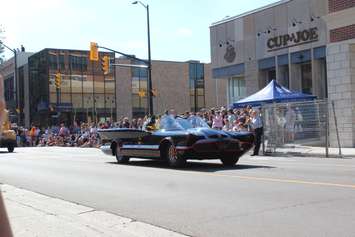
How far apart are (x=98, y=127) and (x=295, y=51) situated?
518 inches

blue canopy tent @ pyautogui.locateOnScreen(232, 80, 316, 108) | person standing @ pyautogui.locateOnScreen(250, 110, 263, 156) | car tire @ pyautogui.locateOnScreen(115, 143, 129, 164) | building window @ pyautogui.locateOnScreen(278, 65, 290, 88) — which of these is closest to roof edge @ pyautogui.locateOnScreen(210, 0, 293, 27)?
building window @ pyautogui.locateOnScreen(278, 65, 290, 88)

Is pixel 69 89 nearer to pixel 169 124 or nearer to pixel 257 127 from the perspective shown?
pixel 257 127

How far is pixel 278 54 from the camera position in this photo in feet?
102

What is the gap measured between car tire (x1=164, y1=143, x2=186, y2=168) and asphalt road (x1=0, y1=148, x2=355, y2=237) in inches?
11.6

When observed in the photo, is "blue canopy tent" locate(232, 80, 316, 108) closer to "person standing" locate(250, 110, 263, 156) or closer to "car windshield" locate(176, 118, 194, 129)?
"person standing" locate(250, 110, 263, 156)

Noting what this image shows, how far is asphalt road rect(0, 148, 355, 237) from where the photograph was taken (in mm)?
7121

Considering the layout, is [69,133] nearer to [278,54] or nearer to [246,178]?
[278,54]

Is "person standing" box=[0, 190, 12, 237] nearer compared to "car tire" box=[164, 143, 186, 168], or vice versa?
"person standing" box=[0, 190, 12, 237]

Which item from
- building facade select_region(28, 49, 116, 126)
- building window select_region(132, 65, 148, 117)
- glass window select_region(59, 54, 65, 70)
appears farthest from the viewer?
building window select_region(132, 65, 148, 117)

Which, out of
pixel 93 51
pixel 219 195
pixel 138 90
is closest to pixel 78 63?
pixel 138 90

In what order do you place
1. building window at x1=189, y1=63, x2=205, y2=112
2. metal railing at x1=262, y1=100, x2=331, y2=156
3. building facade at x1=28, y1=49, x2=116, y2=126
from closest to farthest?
metal railing at x1=262, y1=100, x2=331, y2=156 < building facade at x1=28, y1=49, x2=116, y2=126 < building window at x1=189, y1=63, x2=205, y2=112

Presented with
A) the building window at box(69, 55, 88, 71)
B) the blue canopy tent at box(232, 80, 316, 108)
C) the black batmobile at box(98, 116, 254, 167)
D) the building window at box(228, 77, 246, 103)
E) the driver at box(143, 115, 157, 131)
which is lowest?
the black batmobile at box(98, 116, 254, 167)

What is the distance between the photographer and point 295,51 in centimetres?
2992

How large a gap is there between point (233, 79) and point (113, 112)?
34.3m
